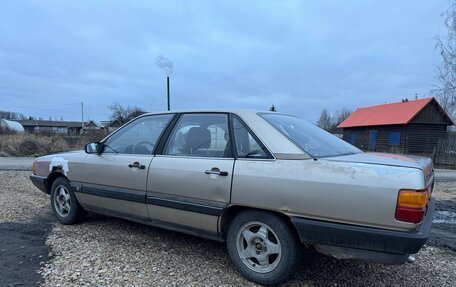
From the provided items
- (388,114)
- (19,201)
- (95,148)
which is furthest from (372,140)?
(95,148)

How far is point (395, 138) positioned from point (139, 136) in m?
34.5

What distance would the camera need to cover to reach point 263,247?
330 cm

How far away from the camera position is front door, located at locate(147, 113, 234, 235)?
3.48m

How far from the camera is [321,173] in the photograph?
2.96 metres

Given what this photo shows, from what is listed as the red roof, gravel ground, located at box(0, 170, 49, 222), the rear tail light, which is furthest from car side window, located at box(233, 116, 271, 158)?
the red roof

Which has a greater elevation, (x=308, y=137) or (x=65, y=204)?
(x=308, y=137)

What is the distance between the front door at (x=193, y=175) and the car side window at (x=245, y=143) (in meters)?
0.10

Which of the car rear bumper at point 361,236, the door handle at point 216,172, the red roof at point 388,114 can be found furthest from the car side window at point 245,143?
Result: the red roof at point 388,114

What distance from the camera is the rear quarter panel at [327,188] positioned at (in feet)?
8.87

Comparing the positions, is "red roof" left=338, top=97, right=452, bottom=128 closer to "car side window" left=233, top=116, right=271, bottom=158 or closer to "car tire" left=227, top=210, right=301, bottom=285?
"car side window" left=233, top=116, right=271, bottom=158

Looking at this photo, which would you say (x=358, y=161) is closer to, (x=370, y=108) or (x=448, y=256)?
(x=448, y=256)

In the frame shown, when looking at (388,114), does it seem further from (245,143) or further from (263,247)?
(263,247)

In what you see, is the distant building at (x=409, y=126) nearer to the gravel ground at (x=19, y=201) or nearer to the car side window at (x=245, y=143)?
the gravel ground at (x=19, y=201)

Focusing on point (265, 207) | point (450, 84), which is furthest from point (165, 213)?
point (450, 84)
